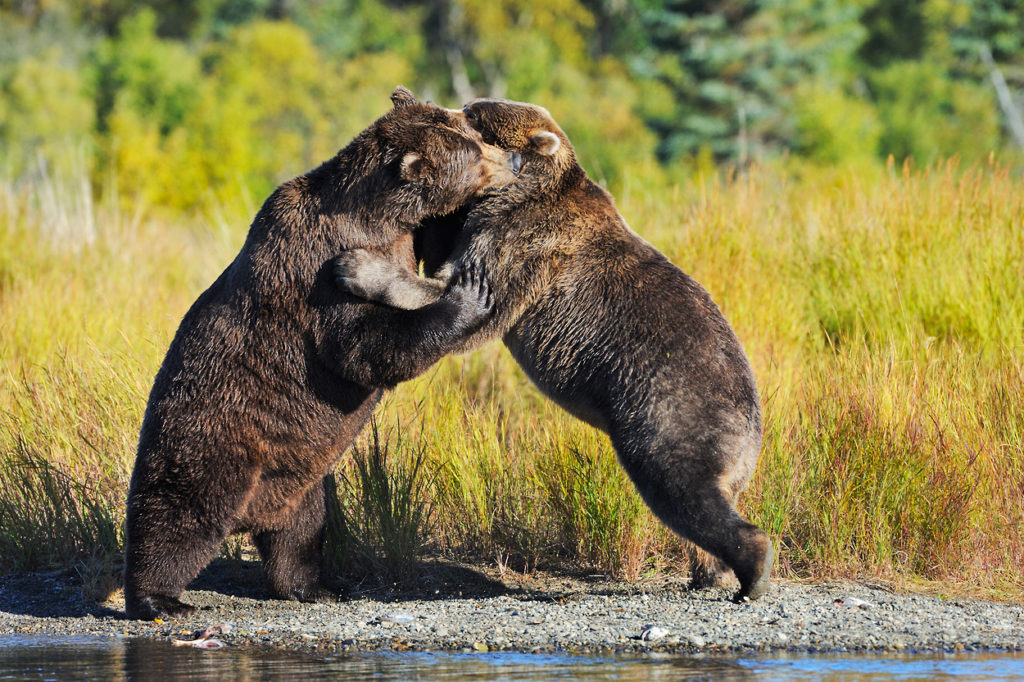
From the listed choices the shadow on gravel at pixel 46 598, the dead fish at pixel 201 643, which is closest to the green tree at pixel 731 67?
the shadow on gravel at pixel 46 598

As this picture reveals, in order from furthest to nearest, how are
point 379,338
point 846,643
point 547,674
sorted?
point 379,338
point 846,643
point 547,674

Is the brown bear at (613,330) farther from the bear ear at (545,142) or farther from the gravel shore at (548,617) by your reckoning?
the gravel shore at (548,617)

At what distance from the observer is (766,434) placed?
7.39 m

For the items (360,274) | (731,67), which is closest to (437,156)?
(360,274)

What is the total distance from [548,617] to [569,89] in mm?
52481

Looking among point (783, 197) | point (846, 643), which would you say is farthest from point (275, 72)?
point (846, 643)

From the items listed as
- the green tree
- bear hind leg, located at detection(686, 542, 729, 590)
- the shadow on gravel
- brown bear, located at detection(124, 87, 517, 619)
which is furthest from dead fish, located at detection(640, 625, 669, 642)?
the green tree

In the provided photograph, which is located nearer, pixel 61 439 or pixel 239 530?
pixel 239 530

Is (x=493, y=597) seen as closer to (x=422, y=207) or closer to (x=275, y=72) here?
(x=422, y=207)

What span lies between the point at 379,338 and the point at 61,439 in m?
2.94

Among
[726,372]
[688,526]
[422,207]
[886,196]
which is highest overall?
[886,196]

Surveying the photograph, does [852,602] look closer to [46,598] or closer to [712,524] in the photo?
[712,524]

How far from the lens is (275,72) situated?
48344 millimetres

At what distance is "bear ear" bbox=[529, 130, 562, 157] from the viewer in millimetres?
6707
